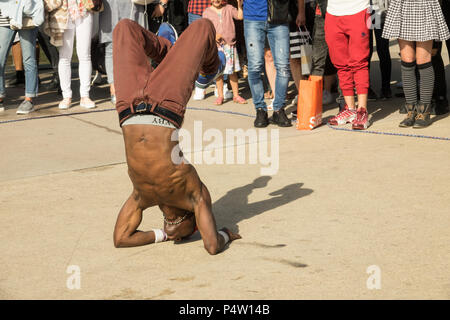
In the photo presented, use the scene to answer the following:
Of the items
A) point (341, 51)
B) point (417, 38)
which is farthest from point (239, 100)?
point (417, 38)

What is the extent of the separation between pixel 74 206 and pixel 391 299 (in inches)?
103

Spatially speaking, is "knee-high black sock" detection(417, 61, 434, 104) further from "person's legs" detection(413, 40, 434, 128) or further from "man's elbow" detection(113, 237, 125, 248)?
"man's elbow" detection(113, 237, 125, 248)

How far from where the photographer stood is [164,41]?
4.51 m

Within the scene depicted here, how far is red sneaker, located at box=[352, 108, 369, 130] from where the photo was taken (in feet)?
23.8

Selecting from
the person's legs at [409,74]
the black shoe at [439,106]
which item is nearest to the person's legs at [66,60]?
the person's legs at [409,74]

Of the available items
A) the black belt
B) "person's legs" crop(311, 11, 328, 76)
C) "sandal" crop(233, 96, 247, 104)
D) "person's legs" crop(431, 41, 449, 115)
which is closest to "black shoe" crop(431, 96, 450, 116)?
"person's legs" crop(431, 41, 449, 115)

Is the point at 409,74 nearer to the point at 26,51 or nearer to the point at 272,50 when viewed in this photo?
the point at 272,50

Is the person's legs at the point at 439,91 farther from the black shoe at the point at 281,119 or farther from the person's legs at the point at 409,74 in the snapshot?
the black shoe at the point at 281,119

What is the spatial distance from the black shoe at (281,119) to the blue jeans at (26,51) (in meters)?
3.19

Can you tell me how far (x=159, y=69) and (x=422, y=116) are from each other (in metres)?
3.93

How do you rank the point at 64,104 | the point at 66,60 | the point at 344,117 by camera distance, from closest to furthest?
1. the point at 344,117
2. the point at 66,60
3. the point at 64,104

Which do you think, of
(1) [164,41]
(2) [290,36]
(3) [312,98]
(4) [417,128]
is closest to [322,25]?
(2) [290,36]

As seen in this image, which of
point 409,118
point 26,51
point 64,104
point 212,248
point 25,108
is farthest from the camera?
point 64,104

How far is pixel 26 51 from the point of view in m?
8.70
